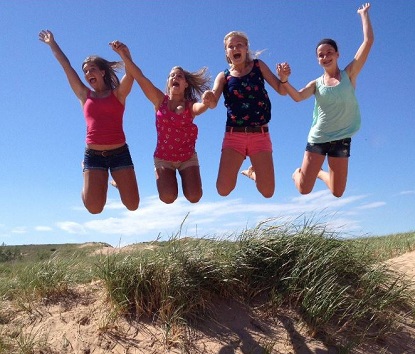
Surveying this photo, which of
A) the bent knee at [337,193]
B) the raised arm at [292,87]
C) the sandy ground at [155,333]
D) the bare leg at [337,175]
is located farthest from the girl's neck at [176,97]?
the sandy ground at [155,333]

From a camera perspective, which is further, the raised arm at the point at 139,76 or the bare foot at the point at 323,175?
the bare foot at the point at 323,175

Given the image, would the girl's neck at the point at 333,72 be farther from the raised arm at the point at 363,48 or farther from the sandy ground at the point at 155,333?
the sandy ground at the point at 155,333

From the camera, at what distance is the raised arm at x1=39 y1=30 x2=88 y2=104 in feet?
22.3

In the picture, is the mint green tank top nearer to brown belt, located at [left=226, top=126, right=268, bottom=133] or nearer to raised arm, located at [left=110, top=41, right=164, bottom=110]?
brown belt, located at [left=226, top=126, right=268, bottom=133]

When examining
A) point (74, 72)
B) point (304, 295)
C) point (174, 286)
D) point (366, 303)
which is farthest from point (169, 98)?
point (366, 303)

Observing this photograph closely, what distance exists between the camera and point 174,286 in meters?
5.71

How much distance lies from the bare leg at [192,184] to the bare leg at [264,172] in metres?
0.78

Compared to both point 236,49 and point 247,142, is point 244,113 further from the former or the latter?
point 236,49

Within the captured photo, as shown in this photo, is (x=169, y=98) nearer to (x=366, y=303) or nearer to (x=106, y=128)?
(x=106, y=128)

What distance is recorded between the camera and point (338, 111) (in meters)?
6.55

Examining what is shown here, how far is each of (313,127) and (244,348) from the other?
123 inches

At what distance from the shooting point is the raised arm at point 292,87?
19.9ft

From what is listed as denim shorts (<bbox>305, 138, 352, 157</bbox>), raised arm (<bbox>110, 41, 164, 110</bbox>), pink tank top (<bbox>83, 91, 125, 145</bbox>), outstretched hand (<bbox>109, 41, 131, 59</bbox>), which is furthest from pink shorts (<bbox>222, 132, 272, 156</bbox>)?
outstretched hand (<bbox>109, 41, 131, 59</bbox>)

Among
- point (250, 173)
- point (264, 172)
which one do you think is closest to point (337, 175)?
point (264, 172)
